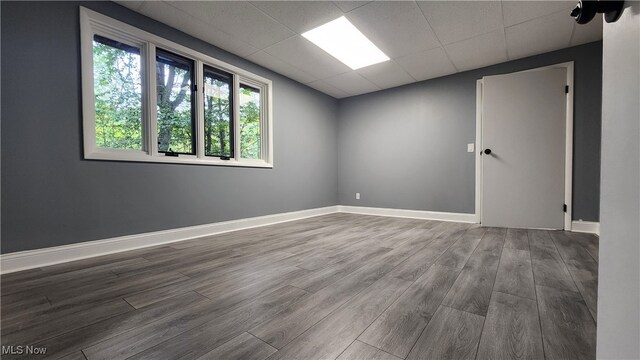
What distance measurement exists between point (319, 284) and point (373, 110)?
12.8 ft

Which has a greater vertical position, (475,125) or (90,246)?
(475,125)

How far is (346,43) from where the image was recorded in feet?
10.1

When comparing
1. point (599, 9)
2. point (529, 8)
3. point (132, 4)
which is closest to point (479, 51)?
point (529, 8)

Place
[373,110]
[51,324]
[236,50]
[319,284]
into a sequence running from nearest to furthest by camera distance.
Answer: [51,324], [319,284], [236,50], [373,110]

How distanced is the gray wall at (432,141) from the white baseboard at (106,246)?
2.37m

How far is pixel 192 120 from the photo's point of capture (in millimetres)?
2990

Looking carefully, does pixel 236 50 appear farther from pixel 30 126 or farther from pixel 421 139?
pixel 421 139

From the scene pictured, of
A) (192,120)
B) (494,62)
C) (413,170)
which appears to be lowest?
(413,170)

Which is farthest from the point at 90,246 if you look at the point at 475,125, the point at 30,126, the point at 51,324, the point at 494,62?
the point at 494,62

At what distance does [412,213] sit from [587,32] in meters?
3.04

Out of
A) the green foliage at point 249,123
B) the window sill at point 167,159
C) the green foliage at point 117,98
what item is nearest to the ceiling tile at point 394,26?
the green foliage at point 249,123

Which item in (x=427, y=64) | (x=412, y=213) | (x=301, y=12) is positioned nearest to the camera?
(x=301, y=12)

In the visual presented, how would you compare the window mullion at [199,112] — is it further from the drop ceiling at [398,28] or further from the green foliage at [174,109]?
the drop ceiling at [398,28]

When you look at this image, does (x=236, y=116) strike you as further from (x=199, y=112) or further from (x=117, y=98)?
(x=117, y=98)
